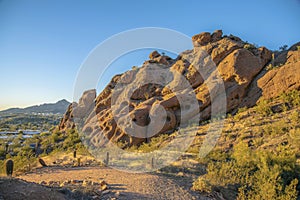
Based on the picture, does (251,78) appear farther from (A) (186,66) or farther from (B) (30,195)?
(B) (30,195)

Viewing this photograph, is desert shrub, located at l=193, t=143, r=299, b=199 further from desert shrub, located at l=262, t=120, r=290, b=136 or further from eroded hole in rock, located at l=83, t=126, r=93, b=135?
eroded hole in rock, located at l=83, t=126, r=93, b=135

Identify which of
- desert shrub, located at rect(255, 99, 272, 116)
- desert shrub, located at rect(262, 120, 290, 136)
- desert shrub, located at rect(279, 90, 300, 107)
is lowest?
desert shrub, located at rect(262, 120, 290, 136)

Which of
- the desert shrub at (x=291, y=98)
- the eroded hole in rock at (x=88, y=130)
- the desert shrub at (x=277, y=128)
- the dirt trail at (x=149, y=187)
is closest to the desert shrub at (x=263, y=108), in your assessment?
the desert shrub at (x=291, y=98)

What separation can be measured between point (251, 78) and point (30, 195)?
1958 centimetres

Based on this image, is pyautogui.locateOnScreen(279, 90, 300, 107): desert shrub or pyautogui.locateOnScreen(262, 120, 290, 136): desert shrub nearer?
pyautogui.locateOnScreen(262, 120, 290, 136): desert shrub

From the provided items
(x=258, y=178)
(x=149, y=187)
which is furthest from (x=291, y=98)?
(x=149, y=187)

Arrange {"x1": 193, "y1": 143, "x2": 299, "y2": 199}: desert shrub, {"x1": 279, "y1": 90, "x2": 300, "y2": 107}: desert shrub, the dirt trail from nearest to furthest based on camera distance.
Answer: the dirt trail < {"x1": 193, "y1": 143, "x2": 299, "y2": 199}: desert shrub < {"x1": 279, "y1": 90, "x2": 300, "y2": 107}: desert shrub

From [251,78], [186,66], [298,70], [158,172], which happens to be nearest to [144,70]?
[186,66]

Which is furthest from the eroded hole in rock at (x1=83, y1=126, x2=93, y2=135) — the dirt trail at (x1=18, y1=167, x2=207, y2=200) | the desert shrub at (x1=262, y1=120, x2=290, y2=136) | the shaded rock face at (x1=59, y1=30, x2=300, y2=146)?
the desert shrub at (x1=262, y1=120, x2=290, y2=136)

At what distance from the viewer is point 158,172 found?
30.2 feet

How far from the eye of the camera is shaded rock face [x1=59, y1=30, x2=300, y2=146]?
741 inches

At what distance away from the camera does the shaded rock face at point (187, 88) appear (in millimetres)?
18812

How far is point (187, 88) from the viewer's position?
2202 centimetres

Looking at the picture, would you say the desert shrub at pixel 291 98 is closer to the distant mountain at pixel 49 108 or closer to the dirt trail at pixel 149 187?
the dirt trail at pixel 149 187
